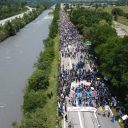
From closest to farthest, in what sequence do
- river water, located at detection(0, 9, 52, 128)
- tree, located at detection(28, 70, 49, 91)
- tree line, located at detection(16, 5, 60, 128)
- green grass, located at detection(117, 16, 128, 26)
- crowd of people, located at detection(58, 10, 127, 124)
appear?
1. tree line, located at detection(16, 5, 60, 128)
2. crowd of people, located at detection(58, 10, 127, 124)
3. river water, located at detection(0, 9, 52, 128)
4. tree, located at detection(28, 70, 49, 91)
5. green grass, located at detection(117, 16, 128, 26)

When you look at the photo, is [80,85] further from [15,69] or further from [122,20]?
[122,20]

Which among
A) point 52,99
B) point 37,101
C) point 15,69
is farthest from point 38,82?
point 15,69

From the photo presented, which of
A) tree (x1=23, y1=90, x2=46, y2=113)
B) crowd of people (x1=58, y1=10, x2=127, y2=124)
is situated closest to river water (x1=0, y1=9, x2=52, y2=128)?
tree (x1=23, y1=90, x2=46, y2=113)

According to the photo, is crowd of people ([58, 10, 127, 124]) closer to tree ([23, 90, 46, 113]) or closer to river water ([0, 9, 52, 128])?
tree ([23, 90, 46, 113])

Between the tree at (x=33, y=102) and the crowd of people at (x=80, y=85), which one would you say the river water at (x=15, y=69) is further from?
the crowd of people at (x=80, y=85)

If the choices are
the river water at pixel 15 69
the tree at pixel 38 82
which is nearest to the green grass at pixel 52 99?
the tree at pixel 38 82

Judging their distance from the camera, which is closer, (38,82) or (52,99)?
(52,99)
